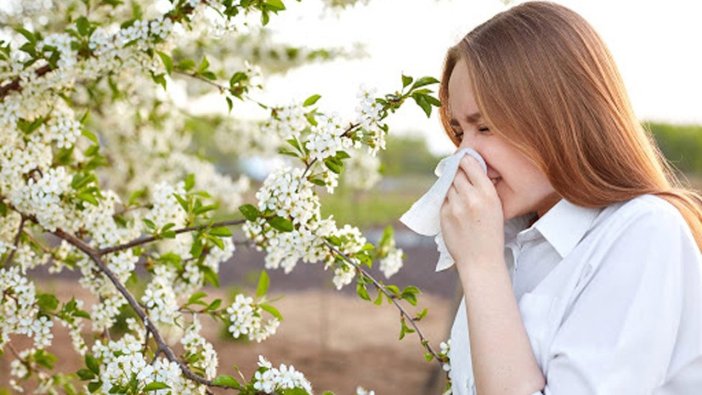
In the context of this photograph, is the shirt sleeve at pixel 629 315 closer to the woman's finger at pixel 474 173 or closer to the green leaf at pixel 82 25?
the woman's finger at pixel 474 173

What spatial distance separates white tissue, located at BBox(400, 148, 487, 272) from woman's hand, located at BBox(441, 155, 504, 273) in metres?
0.02

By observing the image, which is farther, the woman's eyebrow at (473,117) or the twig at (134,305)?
the twig at (134,305)

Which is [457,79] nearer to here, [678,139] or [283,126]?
[283,126]

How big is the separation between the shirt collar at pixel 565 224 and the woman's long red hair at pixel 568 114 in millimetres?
27

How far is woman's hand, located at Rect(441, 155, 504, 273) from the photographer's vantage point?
4.97ft


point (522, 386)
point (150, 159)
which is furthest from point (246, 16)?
point (150, 159)

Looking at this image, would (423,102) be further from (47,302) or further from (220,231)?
(47,302)

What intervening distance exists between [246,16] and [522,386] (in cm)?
114

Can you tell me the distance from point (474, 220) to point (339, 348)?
5115mm

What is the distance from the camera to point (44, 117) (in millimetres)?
2316

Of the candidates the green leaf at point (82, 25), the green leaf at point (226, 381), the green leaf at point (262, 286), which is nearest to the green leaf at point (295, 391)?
the green leaf at point (226, 381)

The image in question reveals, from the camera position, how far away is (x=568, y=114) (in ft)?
5.01

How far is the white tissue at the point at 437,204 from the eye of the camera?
1587 millimetres

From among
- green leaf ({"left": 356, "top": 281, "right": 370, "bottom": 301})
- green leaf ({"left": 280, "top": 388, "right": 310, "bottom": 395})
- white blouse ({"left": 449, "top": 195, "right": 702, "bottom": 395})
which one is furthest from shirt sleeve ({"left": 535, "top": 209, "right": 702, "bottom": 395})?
green leaf ({"left": 356, "top": 281, "right": 370, "bottom": 301})
